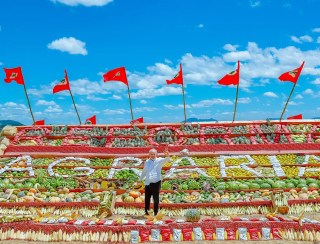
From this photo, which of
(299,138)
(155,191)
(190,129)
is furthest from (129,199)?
(299,138)

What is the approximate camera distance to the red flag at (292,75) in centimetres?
1966

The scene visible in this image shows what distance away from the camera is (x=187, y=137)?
17297 mm

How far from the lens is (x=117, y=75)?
2134 cm

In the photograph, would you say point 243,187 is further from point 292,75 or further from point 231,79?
point 292,75

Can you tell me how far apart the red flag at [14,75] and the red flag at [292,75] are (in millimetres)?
11705

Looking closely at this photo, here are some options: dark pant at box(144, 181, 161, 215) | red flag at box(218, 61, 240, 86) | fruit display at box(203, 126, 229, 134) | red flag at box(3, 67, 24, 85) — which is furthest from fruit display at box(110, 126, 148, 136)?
dark pant at box(144, 181, 161, 215)

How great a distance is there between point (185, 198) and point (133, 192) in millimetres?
1283

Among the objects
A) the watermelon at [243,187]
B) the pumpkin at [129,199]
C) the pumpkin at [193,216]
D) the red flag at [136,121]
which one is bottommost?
the pumpkin at [193,216]

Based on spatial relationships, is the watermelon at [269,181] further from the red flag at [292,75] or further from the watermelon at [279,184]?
the red flag at [292,75]

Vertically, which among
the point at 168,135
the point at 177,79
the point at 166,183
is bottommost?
the point at 166,183

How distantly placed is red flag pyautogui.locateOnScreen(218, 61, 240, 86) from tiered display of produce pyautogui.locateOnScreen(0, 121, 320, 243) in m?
2.47

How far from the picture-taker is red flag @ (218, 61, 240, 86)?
2002cm

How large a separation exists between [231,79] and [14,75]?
9851 millimetres

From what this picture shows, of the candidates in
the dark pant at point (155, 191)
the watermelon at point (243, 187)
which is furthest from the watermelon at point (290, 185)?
the dark pant at point (155, 191)
